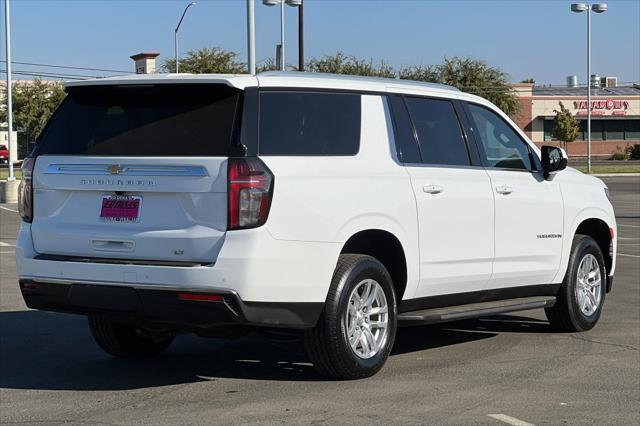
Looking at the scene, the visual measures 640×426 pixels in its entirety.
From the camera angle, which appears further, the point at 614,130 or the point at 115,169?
the point at 614,130

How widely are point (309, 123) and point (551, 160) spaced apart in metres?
2.72

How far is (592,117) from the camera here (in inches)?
3477

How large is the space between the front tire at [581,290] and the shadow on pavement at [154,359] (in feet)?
1.12

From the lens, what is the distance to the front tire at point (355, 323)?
6742 millimetres

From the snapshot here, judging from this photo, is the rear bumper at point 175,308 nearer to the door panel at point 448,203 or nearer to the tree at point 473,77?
the door panel at point 448,203

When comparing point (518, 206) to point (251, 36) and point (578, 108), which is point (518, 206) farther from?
point (578, 108)

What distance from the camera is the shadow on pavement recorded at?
7.20m

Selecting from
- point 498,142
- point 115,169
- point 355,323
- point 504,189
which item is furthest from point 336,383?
point 498,142

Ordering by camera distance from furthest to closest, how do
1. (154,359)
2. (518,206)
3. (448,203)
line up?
(518,206), (154,359), (448,203)

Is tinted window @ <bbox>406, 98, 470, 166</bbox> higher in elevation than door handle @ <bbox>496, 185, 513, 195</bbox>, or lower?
higher

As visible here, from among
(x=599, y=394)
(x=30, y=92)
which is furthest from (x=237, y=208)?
(x=30, y=92)

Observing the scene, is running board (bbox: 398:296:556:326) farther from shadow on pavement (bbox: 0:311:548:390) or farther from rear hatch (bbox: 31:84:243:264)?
rear hatch (bbox: 31:84:243:264)

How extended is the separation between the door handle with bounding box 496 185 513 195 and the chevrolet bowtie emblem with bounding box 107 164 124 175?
3038mm

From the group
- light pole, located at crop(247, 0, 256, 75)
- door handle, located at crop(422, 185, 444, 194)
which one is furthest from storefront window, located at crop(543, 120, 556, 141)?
door handle, located at crop(422, 185, 444, 194)
